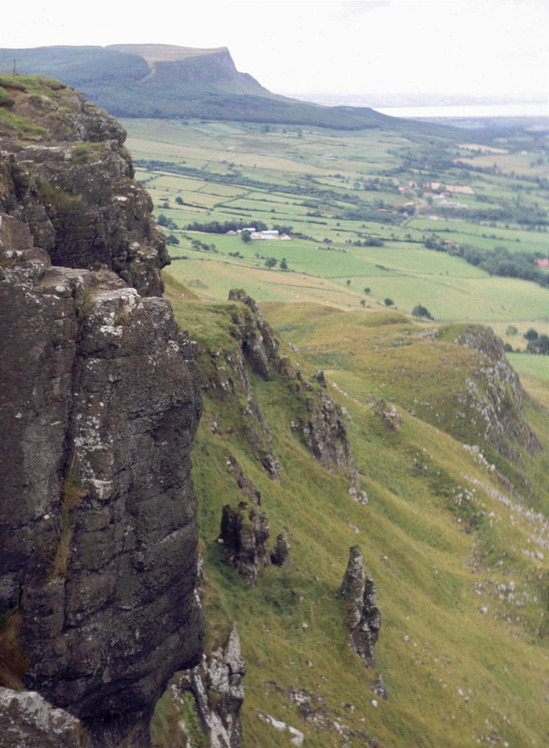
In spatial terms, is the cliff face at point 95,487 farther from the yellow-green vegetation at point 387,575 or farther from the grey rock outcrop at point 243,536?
the grey rock outcrop at point 243,536

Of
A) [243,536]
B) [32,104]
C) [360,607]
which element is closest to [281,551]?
[243,536]

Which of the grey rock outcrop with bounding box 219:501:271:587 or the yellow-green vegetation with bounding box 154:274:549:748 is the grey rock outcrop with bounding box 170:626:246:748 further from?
the grey rock outcrop with bounding box 219:501:271:587

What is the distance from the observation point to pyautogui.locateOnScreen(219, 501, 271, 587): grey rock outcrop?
157 feet

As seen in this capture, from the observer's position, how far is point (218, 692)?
114 feet

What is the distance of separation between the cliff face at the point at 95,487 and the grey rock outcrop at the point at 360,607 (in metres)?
26.4

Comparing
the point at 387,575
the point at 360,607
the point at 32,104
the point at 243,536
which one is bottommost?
the point at 387,575

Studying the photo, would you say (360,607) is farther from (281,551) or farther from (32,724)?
(32,724)

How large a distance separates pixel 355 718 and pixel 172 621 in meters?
25.4

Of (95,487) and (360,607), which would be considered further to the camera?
(360,607)

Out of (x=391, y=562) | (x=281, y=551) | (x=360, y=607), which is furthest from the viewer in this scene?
(x=391, y=562)

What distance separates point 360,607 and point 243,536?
A: 10481mm

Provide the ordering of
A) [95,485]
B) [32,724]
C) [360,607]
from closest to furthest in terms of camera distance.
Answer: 1. [32,724]
2. [95,485]
3. [360,607]

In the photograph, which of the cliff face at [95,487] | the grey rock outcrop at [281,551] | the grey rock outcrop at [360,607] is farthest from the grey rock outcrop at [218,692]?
the grey rock outcrop at [360,607]

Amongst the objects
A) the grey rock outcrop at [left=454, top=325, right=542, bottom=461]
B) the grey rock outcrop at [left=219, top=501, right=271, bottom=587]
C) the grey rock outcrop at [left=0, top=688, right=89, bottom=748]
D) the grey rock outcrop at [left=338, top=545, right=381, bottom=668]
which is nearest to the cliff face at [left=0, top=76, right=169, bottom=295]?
the grey rock outcrop at [left=219, top=501, right=271, bottom=587]
